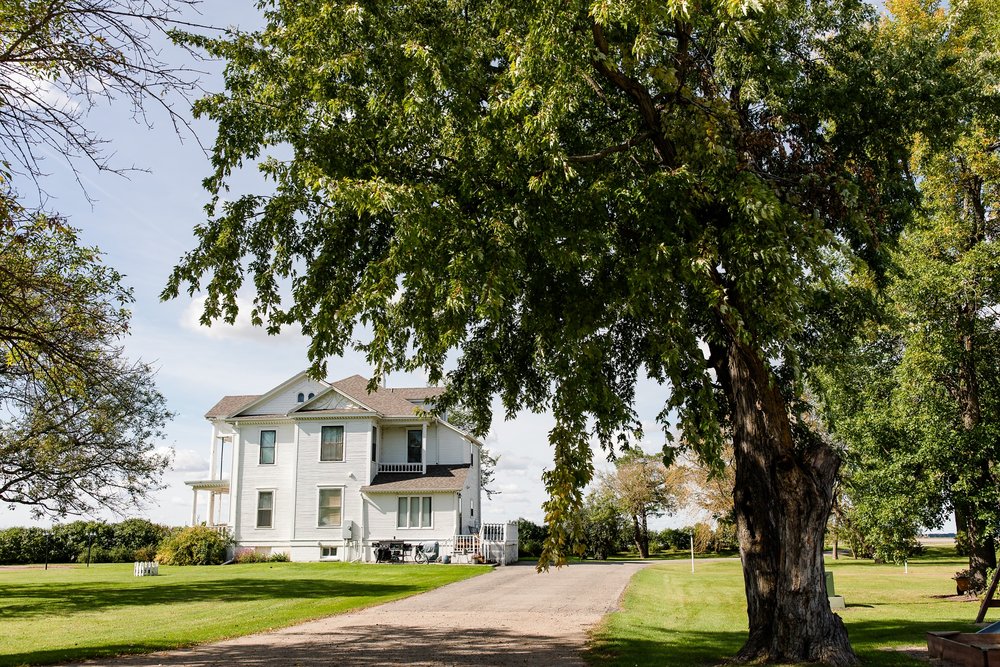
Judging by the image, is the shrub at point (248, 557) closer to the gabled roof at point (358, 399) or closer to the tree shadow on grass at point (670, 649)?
the gabled roof at point (358, 399)

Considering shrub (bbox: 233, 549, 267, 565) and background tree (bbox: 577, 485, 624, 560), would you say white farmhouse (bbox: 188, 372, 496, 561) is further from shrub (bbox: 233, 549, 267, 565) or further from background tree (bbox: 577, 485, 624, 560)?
background tree (bbox: 577, 485, 624, 560)

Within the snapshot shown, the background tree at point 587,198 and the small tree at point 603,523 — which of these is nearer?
the background tree at point 587,198

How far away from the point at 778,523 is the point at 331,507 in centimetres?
3030

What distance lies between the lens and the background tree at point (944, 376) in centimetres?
2192

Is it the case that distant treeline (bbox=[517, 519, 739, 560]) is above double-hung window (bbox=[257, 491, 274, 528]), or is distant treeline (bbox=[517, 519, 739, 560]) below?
below

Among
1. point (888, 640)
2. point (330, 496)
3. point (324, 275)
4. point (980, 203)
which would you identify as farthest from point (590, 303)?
point (330, 496)

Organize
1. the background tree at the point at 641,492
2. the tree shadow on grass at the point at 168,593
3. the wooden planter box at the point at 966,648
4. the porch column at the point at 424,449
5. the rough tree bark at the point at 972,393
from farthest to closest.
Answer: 1. the background tree at the point at 641,492
2. the porch column at the point at 424,449
3. the rough tree bark at the point at 972,393
4. the tree shadow on grass at the point at 168,593
5. the wooden planter box at the point at 966,648

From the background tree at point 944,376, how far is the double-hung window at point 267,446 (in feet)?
88.7

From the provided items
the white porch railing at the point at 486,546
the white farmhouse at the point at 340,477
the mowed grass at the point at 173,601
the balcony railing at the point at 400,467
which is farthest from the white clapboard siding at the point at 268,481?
the white porch railing at the point at 486,546

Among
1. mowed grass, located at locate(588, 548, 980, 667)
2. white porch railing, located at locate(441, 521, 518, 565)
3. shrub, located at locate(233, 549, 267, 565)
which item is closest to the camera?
mowed grass, located at locate(588, 548, 980, 667)

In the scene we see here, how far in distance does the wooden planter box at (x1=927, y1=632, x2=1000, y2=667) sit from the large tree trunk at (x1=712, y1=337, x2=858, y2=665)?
4.01 ft

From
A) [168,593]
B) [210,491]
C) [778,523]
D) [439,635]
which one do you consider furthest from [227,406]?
[778,523]

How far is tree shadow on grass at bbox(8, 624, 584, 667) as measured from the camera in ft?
39.5

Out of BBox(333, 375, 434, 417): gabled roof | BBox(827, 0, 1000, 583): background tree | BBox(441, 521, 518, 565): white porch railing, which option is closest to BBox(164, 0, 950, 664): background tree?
BBox(827, 0, 1000, 583): background tree
